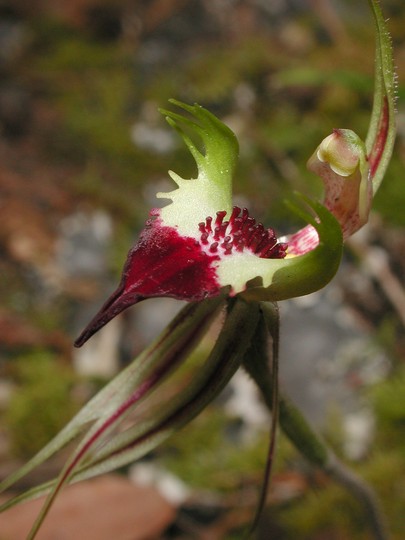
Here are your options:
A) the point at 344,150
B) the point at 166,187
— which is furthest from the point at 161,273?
the point at 166,187

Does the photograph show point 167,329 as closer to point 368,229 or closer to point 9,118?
point 368,229

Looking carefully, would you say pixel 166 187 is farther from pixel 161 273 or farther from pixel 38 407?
pixel 161 273

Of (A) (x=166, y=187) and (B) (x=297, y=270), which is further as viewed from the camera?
(A) (x=166, y=187)

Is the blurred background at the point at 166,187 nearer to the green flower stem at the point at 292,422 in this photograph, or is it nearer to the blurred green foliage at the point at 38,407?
the blurred green foliage at the point at 38,407

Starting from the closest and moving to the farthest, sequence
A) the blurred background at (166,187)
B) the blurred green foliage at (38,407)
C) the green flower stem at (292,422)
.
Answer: the green flower stem at (292,422) → the blurred background at (166,187) → the blurred green foliage at (38,407)

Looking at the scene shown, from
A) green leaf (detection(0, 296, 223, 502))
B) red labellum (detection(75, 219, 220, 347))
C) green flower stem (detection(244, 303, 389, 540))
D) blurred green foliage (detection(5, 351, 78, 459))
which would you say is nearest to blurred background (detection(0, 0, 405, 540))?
blurred green foliage (detection(5, 351, 78, 459))

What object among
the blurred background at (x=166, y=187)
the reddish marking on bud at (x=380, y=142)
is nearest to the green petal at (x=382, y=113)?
the reddish marking on bud at (x=380, y=142)
